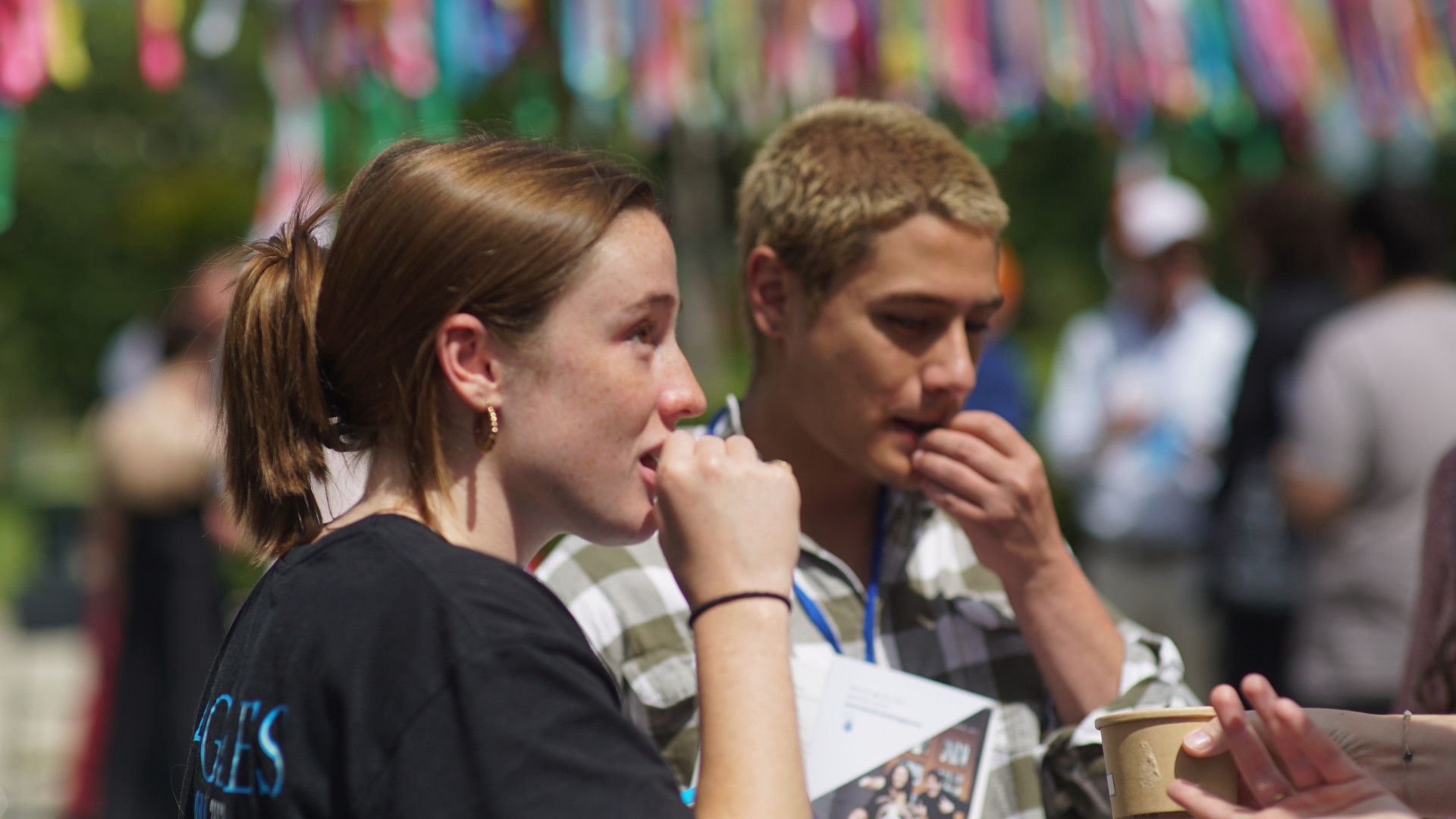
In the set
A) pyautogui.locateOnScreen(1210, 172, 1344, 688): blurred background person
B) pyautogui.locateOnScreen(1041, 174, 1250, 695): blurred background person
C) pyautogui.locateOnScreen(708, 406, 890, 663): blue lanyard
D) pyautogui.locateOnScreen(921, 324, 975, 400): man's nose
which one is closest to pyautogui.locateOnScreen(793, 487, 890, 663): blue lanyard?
pyautogui.locateOnScreen(708, 406, 890, 663): blue lanyard

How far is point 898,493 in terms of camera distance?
7.32 feet

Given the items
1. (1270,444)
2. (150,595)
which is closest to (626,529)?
(1270,444)

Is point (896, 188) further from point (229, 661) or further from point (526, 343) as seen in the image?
point (229, 661)

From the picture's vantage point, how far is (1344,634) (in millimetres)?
3895

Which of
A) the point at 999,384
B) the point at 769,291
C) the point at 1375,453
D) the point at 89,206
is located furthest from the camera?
the point at 89,206

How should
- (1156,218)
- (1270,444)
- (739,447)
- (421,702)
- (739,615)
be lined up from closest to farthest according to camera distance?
(421,702)
(739,615)
(739,447)
(1270,444)
(1156,218)

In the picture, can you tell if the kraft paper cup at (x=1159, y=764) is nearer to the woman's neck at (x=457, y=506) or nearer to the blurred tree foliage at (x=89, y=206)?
the woman's neck at (x=457, y=506)

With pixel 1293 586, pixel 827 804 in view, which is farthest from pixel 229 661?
pixel 1293 586

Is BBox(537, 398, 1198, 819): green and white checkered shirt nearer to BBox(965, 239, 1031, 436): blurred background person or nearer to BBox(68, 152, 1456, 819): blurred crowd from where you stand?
BBox(68, 152, 1456, 819): blurred crowd

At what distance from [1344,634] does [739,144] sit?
10594 mm

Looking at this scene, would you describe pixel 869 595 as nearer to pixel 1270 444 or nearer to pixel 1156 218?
pixel 1270 444

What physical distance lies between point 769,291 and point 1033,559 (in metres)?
0.59

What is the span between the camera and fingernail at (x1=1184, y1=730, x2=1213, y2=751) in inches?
57.2

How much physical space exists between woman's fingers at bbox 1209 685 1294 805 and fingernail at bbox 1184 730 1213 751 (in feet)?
0.07
